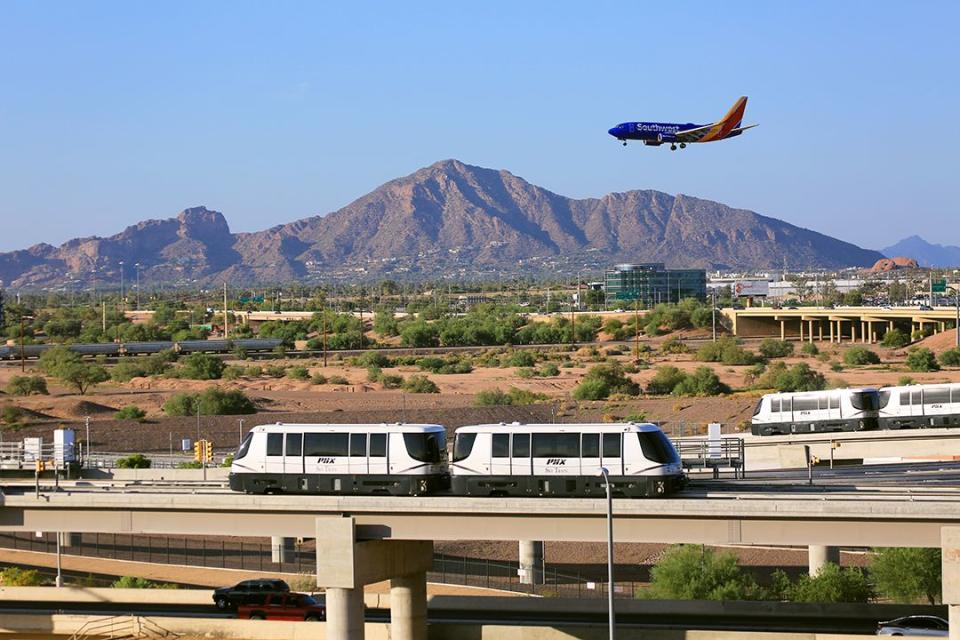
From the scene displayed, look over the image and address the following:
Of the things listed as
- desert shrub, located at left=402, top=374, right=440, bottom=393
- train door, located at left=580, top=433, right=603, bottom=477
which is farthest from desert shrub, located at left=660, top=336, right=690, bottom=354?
train door, located at left=580, top=433, right=603, bottom=477

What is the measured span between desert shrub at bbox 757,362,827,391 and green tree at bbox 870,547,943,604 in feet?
186

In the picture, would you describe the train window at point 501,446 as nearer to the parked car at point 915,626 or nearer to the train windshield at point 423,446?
the train windshield at point 423,446

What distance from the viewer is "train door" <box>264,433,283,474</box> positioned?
35.2 meters

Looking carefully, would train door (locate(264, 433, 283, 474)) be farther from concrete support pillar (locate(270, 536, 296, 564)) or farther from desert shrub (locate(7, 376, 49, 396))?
desert shrub (locate(7, 376, 49, 396))

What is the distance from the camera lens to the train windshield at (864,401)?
6072cm

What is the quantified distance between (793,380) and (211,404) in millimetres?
40687

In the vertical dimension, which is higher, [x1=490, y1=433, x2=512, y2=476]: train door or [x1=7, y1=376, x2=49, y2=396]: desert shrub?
[x1=490, y1=433, x2=512, y2=476]: train door

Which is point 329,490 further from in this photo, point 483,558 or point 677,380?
point 677,380

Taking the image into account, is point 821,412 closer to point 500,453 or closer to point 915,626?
point 915,626

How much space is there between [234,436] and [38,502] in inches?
1856

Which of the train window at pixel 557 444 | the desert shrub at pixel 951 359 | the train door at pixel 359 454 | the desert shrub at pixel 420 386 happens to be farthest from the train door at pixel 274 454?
the desert shrub at pixel 951 359

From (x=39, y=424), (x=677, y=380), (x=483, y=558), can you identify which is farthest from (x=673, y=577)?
(x=677, y=380)

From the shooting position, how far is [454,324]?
174375 mm

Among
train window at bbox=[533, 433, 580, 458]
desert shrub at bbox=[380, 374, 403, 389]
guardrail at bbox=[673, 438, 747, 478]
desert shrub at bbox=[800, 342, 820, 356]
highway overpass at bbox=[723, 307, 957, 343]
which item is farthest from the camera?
highway overpass at bbox=[723, 307, 957, 343]
